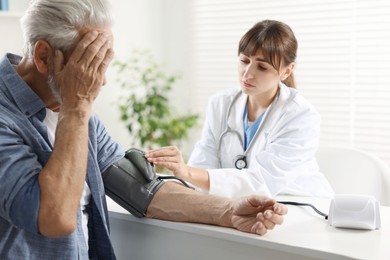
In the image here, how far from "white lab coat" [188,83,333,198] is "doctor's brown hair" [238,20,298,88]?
0.44ft

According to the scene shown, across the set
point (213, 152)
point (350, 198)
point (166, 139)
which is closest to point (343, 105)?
point (166, 139)

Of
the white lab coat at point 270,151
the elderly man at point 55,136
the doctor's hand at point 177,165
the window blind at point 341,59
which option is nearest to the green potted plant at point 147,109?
the window blind at point 341,59

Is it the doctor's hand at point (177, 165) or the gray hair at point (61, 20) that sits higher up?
the gray hair at point (61, 20)

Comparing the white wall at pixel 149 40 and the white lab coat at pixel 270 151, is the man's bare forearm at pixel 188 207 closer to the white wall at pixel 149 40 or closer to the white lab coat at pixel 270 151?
the white lab coat at pixel 270 151

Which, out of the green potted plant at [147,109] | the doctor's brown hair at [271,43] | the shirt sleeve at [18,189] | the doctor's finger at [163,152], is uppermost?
the doctor's brown hair at [271,43]

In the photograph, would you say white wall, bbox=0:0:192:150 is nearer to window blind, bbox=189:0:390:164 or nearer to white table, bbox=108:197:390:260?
window blind, bbox=189:0:390:164

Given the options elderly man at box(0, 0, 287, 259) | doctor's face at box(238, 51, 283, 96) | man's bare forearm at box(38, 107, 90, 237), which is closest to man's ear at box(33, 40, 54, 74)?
elderly man at box(0, 0, 287, 259)

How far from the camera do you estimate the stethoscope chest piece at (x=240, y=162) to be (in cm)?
232

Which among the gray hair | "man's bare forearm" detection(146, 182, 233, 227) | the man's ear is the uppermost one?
the gray hair

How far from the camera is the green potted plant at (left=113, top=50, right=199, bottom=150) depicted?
386cm

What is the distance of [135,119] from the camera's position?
396 centimetres

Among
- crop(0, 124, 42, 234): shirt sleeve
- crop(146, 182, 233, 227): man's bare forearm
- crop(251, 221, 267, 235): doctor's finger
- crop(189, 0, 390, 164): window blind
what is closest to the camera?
crop(0, 124, 42, 234): shirt sleeve

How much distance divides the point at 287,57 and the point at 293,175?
45 centimetres

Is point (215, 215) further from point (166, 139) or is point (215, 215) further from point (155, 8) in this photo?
point (155, 8)
